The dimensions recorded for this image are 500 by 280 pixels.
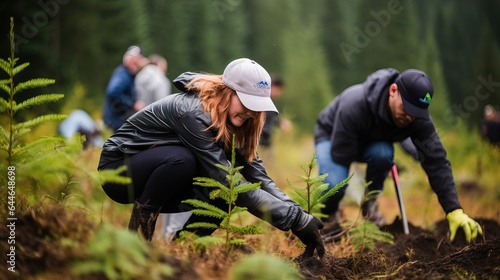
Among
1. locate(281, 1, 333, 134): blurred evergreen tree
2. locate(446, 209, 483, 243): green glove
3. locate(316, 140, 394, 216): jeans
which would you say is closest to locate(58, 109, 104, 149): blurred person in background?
locate(316, 140, 394, 216): jeans

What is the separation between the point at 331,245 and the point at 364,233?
49 centimetres

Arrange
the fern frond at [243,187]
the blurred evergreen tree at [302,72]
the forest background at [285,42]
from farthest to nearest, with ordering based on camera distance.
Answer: the blurred evergreen tree at [302,72] < the forest background at [285,42] < the fern frond at [243,187]

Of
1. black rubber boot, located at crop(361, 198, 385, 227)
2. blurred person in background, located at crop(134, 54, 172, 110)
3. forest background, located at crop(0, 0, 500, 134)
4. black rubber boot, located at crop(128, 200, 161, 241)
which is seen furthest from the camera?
forest background, located at crop(0, 0, 500, 134)

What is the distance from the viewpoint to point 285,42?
50.7 meters

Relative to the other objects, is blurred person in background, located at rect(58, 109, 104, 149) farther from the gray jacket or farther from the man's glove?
the man's glove

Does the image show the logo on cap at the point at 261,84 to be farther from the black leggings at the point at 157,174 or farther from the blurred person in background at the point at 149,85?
the blurred person in background at the point at 149,85

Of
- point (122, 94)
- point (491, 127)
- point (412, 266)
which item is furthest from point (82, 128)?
point (491, 127)

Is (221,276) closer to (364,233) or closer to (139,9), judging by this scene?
(364,233)

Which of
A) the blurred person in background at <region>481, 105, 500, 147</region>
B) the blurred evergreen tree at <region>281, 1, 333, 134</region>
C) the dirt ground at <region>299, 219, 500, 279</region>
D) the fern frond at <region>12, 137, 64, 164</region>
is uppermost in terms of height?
the fern frond at <region>12, 137, 64, 164</region>

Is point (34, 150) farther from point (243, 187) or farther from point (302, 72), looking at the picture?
point (302, 72)

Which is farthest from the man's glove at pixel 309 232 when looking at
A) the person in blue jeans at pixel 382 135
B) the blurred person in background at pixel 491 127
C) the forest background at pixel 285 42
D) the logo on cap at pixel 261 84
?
the forest background at pixel 285 42

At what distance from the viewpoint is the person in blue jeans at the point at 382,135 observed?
4.51 m

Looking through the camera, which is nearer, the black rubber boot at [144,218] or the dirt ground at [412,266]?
the dirt ground at [412,266]

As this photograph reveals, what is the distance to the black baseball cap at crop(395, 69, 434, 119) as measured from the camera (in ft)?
14.4
